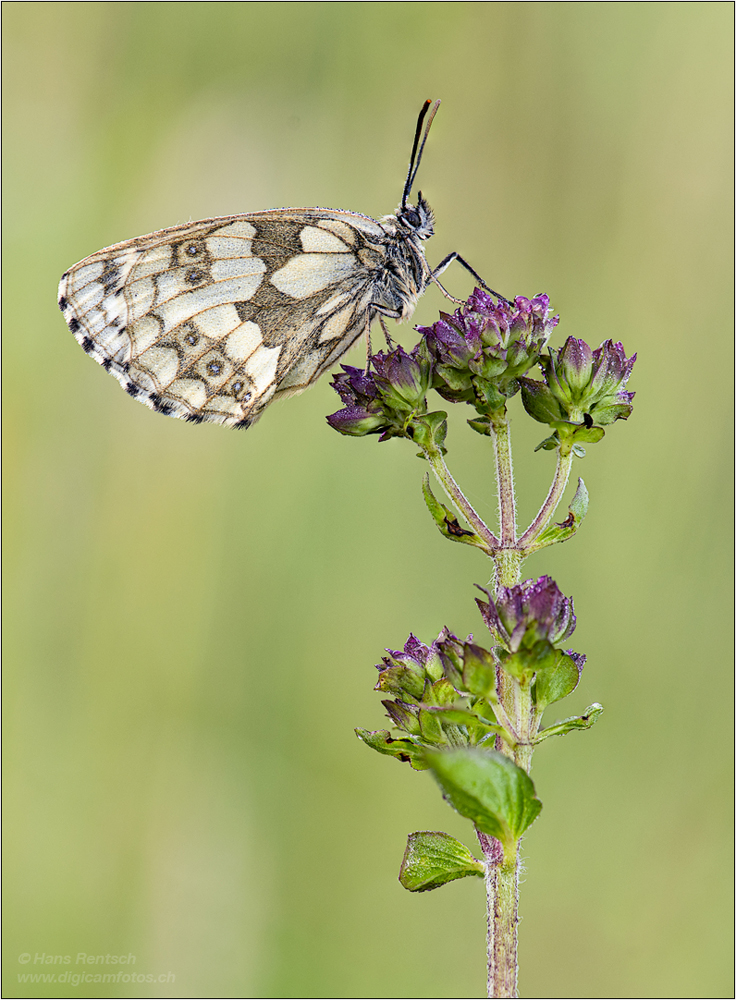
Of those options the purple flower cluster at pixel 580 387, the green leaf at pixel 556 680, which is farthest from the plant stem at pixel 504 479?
the green leaf at pixel 556 680

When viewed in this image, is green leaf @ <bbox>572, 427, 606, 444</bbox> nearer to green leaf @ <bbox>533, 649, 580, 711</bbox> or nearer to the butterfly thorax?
green leaf @ <bbox>533, 649, 580, 711</bbox>

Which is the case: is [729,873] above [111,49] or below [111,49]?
below

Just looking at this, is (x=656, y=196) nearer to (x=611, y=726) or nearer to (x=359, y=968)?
(x=611, y=726)

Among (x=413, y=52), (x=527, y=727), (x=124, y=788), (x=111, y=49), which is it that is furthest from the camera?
(x=413, y=52)

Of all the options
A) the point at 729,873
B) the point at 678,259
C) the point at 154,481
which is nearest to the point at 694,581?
the point at 729,873

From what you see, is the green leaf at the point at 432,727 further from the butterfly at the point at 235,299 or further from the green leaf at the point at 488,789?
the butterfly at the point at 235,299

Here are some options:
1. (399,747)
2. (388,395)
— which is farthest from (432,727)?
(388,395)
